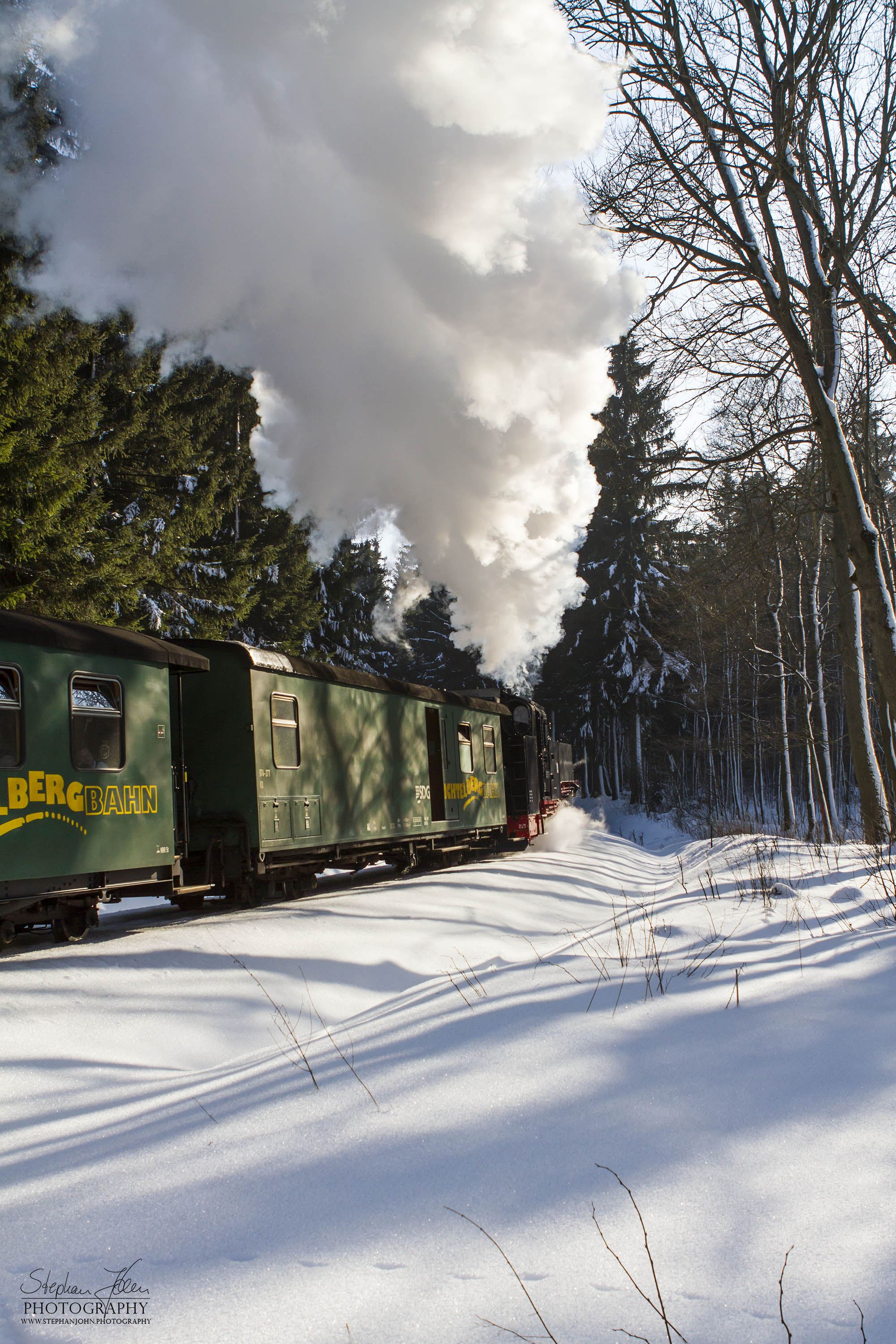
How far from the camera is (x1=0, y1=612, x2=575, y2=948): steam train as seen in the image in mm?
7348

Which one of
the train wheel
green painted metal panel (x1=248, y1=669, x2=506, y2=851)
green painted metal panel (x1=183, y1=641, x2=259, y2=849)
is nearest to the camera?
the train wheel

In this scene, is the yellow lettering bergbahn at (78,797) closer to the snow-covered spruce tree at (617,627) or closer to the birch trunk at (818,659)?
the birch trunk at (818,659)

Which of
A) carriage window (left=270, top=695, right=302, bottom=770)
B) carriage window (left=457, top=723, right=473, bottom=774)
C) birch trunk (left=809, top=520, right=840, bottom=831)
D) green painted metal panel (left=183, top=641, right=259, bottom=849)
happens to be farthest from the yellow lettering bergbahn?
birch trunk (left=809, top=520, right=840, bottom=831)

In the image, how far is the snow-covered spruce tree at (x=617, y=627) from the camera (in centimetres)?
3638

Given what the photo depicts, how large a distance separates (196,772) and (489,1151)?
809 centimetres

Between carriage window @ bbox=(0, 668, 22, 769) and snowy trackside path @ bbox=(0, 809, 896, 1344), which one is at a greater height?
carriage window @ bbox=(0, 668, 22, 769)

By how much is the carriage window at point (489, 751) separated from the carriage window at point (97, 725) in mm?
10404

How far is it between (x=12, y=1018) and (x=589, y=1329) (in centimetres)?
487

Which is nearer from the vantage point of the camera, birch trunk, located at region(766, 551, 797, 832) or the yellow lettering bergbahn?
the yellow lettering bergbahn

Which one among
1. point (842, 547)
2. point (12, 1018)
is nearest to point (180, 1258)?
point (12, 1018)

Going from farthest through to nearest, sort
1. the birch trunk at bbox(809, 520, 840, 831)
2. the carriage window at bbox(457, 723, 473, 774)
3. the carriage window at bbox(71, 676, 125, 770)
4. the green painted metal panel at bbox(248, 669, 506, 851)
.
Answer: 1. the birch trunk at bbox(809, 520, 840, 831)
2. the carriage window at bbox(457, 723, 473, 774)
3. the green painted metal panel at bbox(248, 669, 506, 851)
4. the carriage window at bbox(71, 676, 125, 770)

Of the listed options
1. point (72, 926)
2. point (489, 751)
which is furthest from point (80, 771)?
point (489, 751)

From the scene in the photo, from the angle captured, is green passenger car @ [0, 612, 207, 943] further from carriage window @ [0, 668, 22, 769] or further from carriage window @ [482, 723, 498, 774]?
carriage window @ [482, 723, 498, 774]

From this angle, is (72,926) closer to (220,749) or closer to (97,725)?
(97,725)
